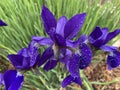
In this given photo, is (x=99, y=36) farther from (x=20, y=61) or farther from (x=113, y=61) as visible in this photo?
(x=20, y=61)

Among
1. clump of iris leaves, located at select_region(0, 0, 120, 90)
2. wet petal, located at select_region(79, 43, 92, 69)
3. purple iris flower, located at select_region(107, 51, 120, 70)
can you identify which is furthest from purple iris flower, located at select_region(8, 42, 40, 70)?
purple iris flower, located at select_region(107, 51, 120, 70)

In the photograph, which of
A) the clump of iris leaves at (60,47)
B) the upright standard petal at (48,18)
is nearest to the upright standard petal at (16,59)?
the clump of iris leaves at (60,47)

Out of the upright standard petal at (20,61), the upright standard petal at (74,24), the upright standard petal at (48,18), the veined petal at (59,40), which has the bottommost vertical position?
the upright standard petal at (20,61)

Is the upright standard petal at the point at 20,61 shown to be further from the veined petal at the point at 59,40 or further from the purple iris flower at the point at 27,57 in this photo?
the veined petal at the point at 59,40

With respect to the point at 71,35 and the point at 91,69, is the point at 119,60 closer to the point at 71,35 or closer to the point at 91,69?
the point at 71,35

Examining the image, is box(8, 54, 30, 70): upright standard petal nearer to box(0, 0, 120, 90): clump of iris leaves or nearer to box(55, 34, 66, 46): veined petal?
box(0, 0, 120, 90): clump of iris leaves

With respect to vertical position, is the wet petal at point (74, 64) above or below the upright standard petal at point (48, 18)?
below
